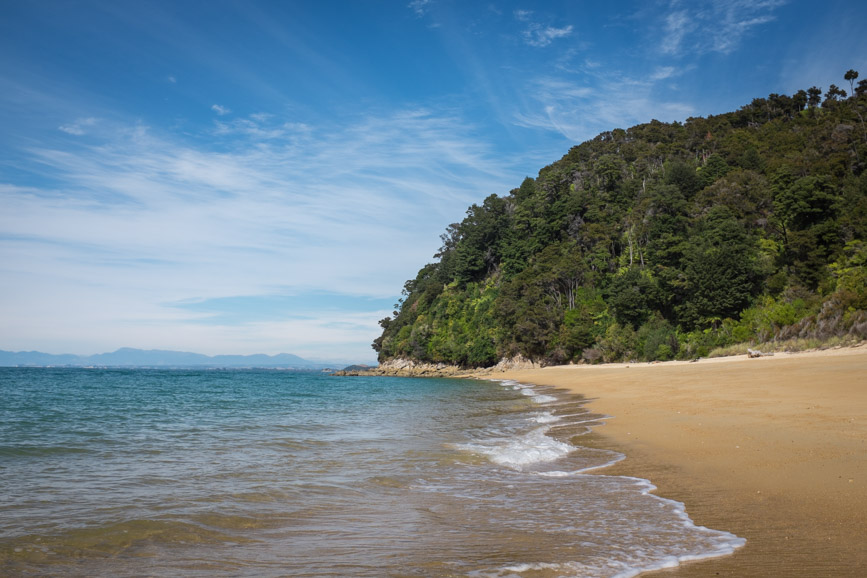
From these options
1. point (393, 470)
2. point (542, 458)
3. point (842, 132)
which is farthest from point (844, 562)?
point (842, 132)

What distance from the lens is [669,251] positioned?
45.9 m

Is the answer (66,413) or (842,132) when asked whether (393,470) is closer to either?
(66,413)

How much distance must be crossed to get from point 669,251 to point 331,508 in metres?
46.1

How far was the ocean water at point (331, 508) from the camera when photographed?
172 inches

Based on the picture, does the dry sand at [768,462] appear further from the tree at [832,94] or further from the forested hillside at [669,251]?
the tree at [832,94]

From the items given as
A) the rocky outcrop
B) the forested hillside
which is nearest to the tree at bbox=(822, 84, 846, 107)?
the forested hillside

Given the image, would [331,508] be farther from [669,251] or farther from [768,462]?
[669,251]

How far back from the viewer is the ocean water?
4359 mm

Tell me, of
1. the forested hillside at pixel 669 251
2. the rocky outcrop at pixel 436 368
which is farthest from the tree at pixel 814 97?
the rocky outcrop at pixel 436 368

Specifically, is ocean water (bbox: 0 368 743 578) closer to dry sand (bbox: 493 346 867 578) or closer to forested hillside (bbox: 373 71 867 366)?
dry sand (bbox: 493 346 867 578)

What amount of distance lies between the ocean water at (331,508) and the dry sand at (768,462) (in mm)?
401

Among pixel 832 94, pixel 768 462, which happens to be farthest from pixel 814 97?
pixel 768 462

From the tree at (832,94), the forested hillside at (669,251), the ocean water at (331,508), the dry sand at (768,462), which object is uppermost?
the tree at (832,94)

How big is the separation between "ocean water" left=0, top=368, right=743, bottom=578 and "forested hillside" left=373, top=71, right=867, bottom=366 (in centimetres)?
2311
